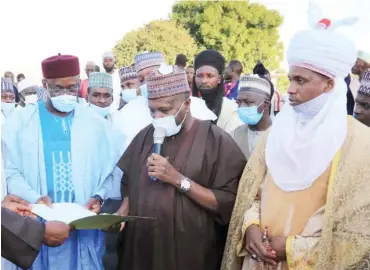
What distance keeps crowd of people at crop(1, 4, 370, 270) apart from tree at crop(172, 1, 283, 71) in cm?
2619

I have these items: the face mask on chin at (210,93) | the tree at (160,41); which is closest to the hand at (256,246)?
the face mask on chin at (210,93)

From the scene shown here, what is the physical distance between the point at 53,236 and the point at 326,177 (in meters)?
1.65

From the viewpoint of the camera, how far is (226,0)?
113ft

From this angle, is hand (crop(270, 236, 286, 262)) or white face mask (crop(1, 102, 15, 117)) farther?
white face mask (crop(1, 102, 15, 117))

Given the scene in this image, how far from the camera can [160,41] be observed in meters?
28.2

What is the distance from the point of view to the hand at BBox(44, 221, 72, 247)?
3223 millimetres

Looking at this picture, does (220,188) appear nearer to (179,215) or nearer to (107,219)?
(179,215)

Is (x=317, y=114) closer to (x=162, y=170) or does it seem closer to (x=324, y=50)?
(x=324, y=50)

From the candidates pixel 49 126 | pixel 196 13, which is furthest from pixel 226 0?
pixel 49 126

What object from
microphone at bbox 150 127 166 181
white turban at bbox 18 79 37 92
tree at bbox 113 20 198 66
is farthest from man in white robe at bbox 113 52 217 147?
tree at bbox 113 20 198 66

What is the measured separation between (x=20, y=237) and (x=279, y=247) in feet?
4.90

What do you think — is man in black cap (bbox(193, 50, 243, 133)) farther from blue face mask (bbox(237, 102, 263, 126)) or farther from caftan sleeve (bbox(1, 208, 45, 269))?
caftan sleeve (bbox(1, 208, 45, 269))

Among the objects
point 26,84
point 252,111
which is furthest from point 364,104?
point 26,84

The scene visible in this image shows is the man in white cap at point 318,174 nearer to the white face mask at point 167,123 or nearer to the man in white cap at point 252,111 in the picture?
the white face mask at point 167,123
